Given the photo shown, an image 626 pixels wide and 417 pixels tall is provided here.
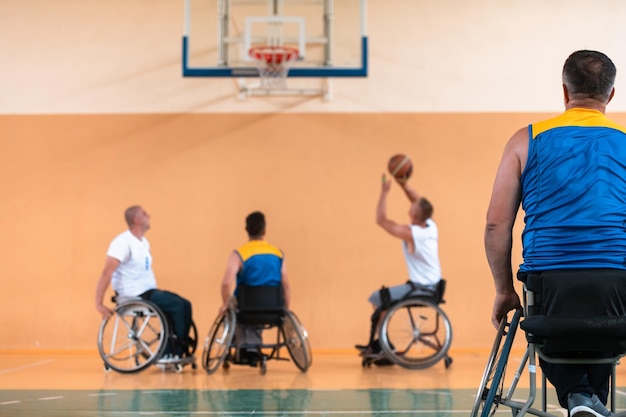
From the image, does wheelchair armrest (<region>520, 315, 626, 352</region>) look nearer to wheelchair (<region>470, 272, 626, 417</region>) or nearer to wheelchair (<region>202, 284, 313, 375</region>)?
wheelchair (<region>470, 272, 626, 417</region>)

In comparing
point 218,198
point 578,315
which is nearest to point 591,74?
point 578,315

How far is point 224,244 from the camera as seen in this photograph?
7863mm

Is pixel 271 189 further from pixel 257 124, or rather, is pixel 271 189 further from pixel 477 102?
pixel 477 102

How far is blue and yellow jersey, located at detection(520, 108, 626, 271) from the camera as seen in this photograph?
215 centimetres

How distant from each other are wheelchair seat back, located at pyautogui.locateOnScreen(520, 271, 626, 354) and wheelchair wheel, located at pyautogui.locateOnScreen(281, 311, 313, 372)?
12.6 feet

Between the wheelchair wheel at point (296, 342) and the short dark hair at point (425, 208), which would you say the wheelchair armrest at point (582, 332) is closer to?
the wheelchair wheel at point (296, 342)

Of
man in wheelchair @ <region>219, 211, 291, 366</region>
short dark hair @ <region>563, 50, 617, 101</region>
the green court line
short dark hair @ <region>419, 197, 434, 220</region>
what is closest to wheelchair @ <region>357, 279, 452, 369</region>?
short dark hair @ <region>419, 197, 434, 220</region>

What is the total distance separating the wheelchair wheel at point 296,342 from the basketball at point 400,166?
132 centimetres

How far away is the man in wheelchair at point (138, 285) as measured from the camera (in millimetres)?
6203

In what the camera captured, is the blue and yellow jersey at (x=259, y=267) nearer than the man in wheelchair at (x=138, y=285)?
Yes

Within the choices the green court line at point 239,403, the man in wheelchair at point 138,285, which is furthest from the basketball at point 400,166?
the green court line at point 239,403

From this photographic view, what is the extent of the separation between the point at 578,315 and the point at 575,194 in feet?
0.96

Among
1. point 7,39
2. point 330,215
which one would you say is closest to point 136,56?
point 7,39

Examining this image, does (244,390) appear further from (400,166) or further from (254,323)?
(400,166)
